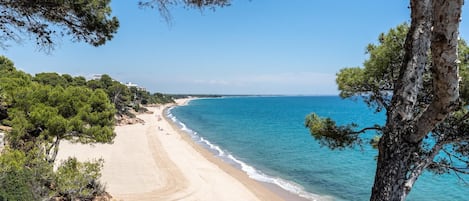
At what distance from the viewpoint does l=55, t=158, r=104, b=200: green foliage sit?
29.0 feet

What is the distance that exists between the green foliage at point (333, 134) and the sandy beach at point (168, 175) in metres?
7.54

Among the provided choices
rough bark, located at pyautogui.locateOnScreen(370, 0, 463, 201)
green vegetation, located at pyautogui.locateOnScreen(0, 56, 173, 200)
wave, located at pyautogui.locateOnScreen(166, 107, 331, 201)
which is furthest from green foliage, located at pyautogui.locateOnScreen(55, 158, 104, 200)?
wave, located at pyautogui.locateOnScreen(166, 107, 331, 201)

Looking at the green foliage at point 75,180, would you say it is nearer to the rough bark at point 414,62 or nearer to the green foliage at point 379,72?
the green foliage at point 379,72

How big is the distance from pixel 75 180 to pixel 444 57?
30.7 feet

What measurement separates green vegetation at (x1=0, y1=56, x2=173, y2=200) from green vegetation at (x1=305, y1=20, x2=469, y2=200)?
649cm

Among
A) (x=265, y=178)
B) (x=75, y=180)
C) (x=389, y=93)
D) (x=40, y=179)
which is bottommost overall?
(x=265, y=178)

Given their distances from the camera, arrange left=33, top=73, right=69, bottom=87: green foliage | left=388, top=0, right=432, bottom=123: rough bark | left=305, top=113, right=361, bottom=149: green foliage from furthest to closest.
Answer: left=33, top=73, right=69, bottom=87: green foliage
left=305, top=113, right=361, bottom=149: green foliage
left=388, top=0, right=432, bottom=123: rough bark

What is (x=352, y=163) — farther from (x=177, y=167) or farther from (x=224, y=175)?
(x=177, y=167)

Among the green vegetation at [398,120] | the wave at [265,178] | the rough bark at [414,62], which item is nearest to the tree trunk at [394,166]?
the green vegetation at [398,120]

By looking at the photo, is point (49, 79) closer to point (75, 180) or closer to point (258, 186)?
point (258, 186)

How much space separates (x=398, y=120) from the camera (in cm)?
309

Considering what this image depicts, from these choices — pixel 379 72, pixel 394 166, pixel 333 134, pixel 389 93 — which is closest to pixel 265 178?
pixel 333 134

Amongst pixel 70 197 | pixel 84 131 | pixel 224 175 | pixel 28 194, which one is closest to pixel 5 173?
pixel 28 194

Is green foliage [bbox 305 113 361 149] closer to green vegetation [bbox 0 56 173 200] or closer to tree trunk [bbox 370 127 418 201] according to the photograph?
tree trunk [bbox 370 127 418 201]
